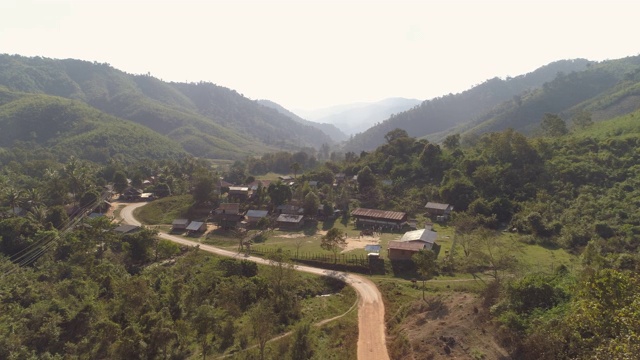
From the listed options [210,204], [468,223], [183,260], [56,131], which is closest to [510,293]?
[468,223]

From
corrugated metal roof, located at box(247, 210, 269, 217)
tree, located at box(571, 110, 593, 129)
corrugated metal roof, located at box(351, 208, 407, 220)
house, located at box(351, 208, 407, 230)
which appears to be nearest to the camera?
house, located at box(351, 208, 407, 230)

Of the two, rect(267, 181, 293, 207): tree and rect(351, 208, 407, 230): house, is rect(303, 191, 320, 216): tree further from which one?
rect(351, 208, 407, 230): house

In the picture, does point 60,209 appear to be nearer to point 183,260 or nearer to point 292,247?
point 183,260

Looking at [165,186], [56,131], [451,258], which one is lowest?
[451,258]

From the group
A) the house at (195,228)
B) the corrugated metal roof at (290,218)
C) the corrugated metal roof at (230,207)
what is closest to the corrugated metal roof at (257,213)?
the corrugated metal roof at (230,207)

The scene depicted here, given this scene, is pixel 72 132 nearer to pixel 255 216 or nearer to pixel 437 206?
pixel 255 216

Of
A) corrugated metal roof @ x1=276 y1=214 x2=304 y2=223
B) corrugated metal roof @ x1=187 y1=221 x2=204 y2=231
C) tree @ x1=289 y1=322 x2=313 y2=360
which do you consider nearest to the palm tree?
corrugated metal roof @ x1=187 y1=221 x2=204 y2=231

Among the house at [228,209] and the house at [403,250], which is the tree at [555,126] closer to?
the house at [403,250]
